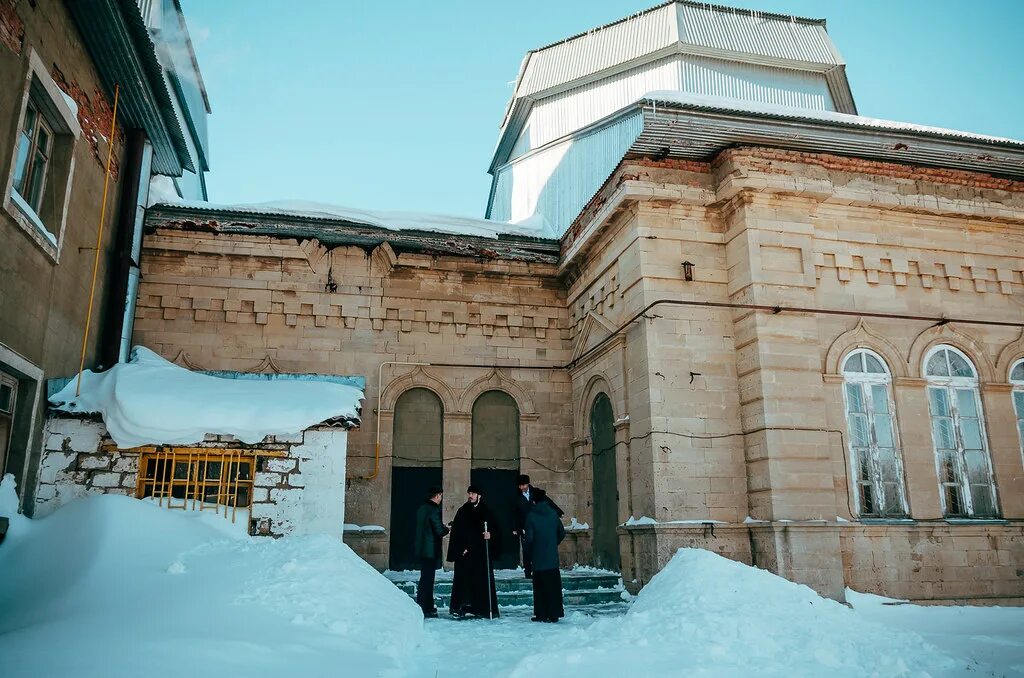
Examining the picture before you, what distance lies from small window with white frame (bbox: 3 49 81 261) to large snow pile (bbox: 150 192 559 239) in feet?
13.2

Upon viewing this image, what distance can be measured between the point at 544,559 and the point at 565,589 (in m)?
2.32

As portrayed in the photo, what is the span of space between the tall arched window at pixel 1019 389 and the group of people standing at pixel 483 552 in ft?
24.9

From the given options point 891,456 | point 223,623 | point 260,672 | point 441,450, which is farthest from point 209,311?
point 891,456

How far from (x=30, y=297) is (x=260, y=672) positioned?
560cm

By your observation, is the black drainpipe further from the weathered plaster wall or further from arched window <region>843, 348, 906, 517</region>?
arched window <region>843, 348, 906, 517</region>

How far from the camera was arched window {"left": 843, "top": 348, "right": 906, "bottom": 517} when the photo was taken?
35.3 ft

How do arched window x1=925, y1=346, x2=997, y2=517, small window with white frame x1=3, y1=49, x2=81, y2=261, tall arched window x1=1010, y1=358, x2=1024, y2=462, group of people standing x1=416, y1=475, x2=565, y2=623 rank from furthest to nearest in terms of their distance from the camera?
tall arched window x1=1010, y1=358, x2=1024, y2=462 → arched window x1=925, y1=346, x2=997, y2=517 → group of people standing x1=416, y1=475, x2=565, y2=623 → small window with white frame x1=3, y1=49, x2=81, y2=261

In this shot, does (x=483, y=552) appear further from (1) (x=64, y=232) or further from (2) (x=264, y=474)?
(1) (x=64, y=232)

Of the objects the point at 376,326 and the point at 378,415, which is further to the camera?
the point at 376,326

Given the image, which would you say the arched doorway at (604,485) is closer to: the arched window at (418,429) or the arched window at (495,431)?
the arched window at (495,431)

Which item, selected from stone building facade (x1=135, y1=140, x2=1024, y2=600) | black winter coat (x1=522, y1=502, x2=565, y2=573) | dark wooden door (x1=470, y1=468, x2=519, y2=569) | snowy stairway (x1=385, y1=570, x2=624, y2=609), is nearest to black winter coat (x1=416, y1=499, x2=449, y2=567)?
black winter coat (x1=522, y1=502, x2=565, y2=573)

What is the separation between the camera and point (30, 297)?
8258 millimetres

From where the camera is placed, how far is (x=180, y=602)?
604cm

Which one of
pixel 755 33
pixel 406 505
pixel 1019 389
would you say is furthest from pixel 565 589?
pixel 755 33
